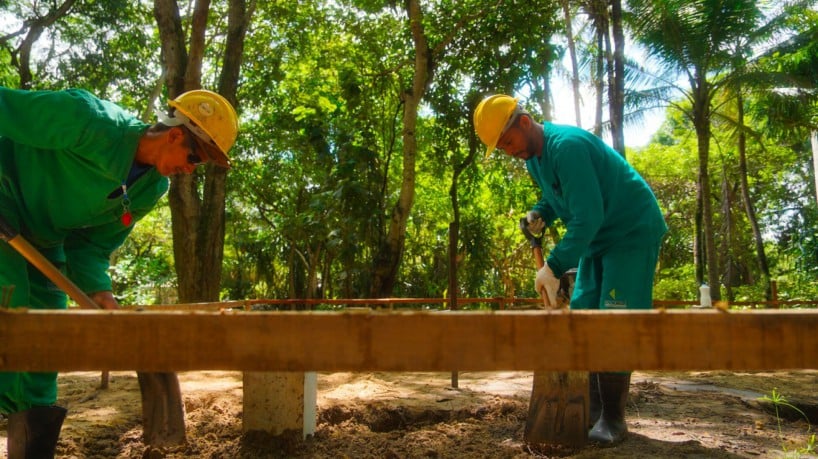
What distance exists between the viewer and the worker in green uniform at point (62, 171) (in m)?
2.30

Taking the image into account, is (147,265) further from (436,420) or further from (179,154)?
(179,154)

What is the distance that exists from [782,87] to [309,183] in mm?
11477

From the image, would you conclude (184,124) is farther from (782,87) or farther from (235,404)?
(782,87)

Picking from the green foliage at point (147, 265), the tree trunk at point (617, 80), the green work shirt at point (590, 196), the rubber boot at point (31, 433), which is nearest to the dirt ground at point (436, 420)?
the rubber boot at point (31, 433)

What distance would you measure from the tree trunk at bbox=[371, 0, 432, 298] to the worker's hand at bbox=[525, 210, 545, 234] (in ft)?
19.4

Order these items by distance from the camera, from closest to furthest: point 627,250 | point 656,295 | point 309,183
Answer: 1. point 627,250
2. point 309,183
3. point 656,295

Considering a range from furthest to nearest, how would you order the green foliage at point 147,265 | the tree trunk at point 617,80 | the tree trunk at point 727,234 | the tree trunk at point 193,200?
the tree trunk at point 727,234
the green foliage at point 147,265
the tree trunk at point 617,80
the tree trunk at point 193,200

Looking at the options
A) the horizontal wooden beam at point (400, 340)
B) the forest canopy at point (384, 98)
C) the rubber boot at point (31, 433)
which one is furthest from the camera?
the forest canopy at point (384, 98)

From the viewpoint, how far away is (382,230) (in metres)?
11.8

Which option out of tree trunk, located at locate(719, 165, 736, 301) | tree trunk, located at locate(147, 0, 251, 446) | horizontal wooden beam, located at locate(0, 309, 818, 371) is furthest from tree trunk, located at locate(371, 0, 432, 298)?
tree trunk, located at locate(719, 165, 736, 301)

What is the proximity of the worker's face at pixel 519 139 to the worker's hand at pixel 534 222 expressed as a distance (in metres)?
0.62

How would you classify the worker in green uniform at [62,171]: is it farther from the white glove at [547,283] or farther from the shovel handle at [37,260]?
the white glove at [547,283]

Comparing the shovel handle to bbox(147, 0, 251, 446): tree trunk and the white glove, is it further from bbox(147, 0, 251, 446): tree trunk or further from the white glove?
bbox(147, 0, 251, 446): tree trunk

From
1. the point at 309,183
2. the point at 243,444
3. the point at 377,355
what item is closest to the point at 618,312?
the point at 377,355
